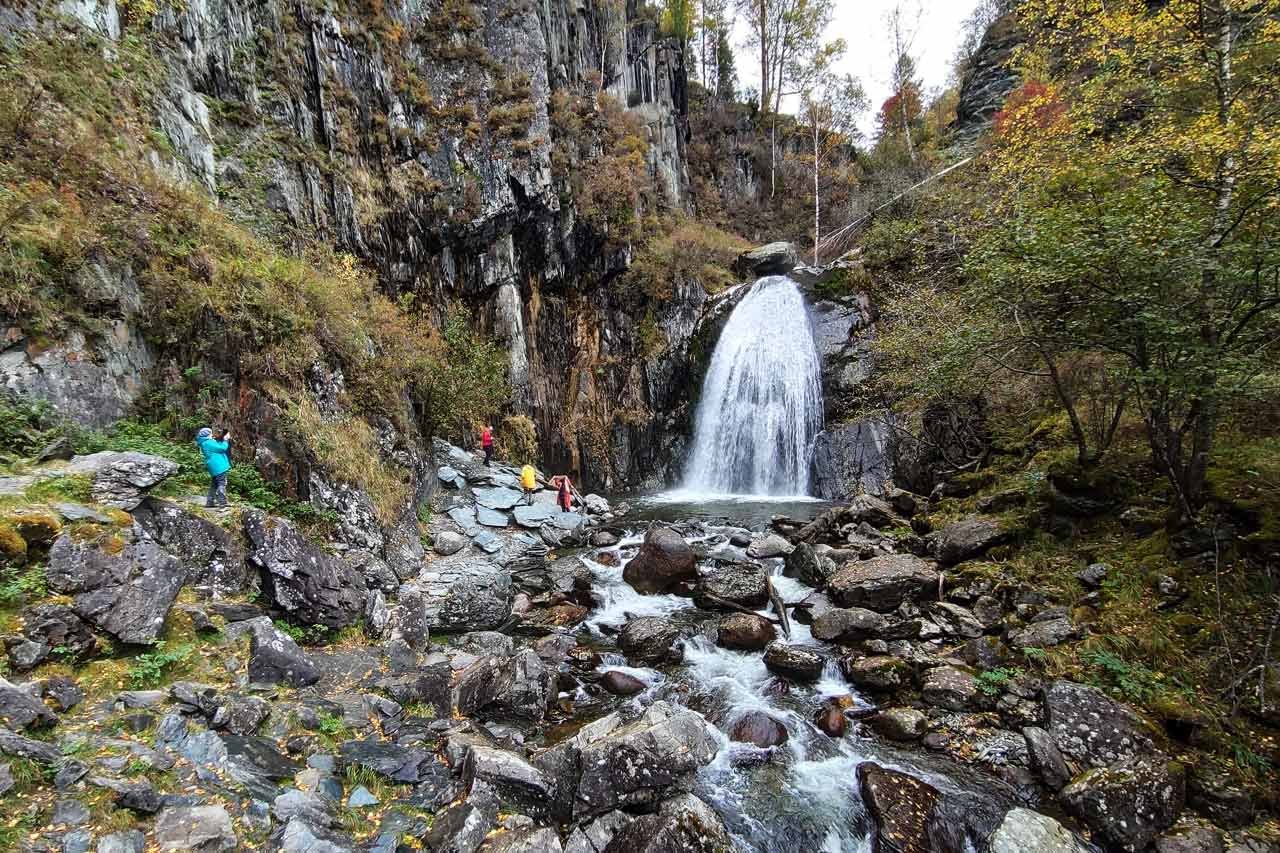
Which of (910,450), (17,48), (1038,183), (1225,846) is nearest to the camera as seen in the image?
(1225,846)

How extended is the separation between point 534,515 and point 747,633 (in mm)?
6681

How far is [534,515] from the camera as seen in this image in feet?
43.1

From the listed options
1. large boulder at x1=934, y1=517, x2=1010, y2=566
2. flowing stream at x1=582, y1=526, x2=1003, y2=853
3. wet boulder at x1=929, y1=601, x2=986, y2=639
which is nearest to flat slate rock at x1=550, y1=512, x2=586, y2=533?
flowing stream at x1=582, y1=526, x2=1003, y2=853

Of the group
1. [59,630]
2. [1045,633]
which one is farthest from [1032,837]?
[59,630]

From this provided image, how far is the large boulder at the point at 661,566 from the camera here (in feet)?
33.7

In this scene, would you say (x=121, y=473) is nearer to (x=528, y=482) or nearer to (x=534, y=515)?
(x=534, y=515)

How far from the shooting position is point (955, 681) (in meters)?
6.38

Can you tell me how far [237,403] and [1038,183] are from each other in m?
12.7

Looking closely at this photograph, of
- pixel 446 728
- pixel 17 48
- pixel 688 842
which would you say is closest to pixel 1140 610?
pixel 688 842

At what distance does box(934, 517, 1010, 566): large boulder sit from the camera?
29.0ft

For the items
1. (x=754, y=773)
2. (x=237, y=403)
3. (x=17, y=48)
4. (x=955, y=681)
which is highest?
(x=17, y=48)

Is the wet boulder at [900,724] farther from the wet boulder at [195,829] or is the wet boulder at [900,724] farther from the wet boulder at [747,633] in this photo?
the wet boulder at [195,829]

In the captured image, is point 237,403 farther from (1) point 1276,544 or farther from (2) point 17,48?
(1) point 1276,544

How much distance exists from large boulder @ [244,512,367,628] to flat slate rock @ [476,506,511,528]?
5.12 metres
